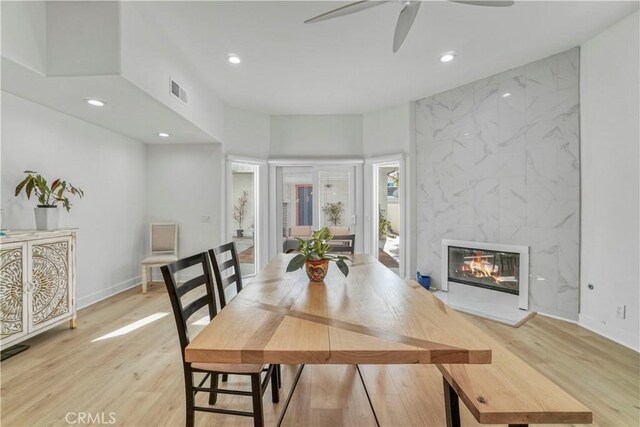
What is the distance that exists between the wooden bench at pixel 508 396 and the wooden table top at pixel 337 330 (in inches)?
6.6

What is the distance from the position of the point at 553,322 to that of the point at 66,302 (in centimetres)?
496

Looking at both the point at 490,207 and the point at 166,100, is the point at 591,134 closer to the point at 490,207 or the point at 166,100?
the point at 490,207

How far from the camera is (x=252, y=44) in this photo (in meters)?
2.92

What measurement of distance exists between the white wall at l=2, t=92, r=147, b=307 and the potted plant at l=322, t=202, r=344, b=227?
9.93ft

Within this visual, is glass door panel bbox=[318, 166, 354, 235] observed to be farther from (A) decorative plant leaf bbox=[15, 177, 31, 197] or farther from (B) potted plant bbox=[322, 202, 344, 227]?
(A) decorative plant leaf bbox=[15, 177, 31, 197]

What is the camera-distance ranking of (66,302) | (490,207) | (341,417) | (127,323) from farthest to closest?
1. (490,207)
2. (127,323)
3. (66,302)
4. (341,417)

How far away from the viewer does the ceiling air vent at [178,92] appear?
306cm

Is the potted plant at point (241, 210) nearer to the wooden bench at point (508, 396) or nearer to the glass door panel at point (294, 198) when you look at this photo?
the glass door panel at point (294, 198)

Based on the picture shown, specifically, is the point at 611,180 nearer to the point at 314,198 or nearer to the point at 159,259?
the point at 314,198

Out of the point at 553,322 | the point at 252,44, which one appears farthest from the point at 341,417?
the point at 252,44

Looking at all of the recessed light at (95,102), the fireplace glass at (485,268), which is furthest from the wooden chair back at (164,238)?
the fireplace glass at (485,268)

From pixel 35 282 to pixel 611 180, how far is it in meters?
5.28

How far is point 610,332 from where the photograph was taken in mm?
2709

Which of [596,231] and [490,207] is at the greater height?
[490,207]
